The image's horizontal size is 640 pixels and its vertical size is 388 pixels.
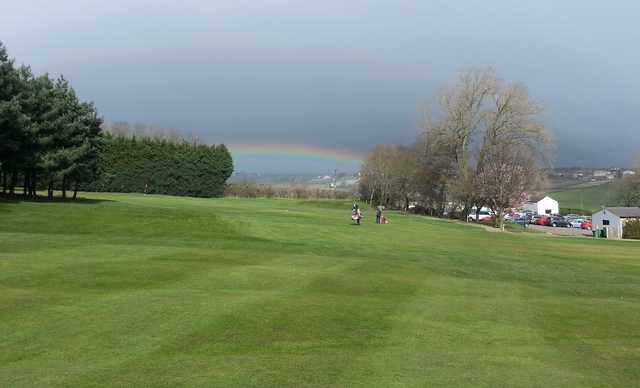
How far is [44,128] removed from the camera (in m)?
45.9

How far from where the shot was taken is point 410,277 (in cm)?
2059

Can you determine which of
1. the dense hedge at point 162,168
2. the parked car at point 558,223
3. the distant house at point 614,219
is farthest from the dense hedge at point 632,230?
the dense hedge at point 162,168

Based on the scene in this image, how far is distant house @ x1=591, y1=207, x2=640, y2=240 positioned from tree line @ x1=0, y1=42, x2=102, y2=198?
203ft

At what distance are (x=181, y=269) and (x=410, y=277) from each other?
7.96 metres

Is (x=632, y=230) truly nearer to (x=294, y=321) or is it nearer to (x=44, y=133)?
(x=44, y=133)

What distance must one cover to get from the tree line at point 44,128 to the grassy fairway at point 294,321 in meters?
18.3

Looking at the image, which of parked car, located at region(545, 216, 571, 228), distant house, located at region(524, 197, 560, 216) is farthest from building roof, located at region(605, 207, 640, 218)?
distant house, located at region(524, 197, 560, 216)

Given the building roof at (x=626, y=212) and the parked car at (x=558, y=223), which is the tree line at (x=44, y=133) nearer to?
the building roof at (x=626, y=212)

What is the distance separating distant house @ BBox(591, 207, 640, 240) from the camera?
73312mm

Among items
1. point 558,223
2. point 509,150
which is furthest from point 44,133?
point 558,223

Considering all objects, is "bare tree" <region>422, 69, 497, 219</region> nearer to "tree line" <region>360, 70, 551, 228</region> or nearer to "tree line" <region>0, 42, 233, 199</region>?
"tree line" <region>360, 70, 551, 228</region>

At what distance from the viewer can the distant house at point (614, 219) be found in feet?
241

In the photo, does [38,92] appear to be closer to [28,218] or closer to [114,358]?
[28,218]

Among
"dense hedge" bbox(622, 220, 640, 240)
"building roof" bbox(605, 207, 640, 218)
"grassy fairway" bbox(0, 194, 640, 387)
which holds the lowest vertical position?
"grassy fairway" bbox(0, 194, 640, 387)
